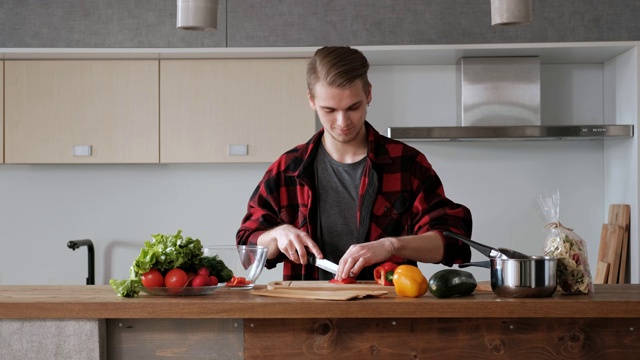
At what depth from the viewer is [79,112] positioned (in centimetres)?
446

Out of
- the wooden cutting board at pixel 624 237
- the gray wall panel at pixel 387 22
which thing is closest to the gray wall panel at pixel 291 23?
the gray wall panel at pixel 387 22

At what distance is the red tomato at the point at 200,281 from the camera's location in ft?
7.46

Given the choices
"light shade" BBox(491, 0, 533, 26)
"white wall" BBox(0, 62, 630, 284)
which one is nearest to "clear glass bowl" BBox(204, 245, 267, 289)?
"light shade" BBox(491, 0, 533, 26)

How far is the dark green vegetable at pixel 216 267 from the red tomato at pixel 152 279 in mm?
121

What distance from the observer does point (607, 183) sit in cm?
468

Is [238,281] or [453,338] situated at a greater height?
[238,281]

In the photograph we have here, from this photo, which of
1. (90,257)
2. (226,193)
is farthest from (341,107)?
(90,257)

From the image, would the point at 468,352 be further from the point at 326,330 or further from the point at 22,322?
the point at 22,322

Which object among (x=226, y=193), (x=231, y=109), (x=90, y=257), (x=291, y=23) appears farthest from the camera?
(x=226, y=193)

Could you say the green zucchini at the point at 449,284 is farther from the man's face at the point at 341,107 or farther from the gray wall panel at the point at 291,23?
the gray wall panel at the point at 291,23

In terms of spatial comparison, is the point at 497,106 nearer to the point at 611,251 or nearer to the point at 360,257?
the point at 611,251

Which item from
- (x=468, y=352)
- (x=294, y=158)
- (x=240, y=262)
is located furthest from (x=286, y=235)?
(x=468, y=352)

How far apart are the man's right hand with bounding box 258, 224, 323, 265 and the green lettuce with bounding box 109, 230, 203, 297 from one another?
0.32 metres

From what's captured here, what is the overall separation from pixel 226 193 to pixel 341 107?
2.25 metres
